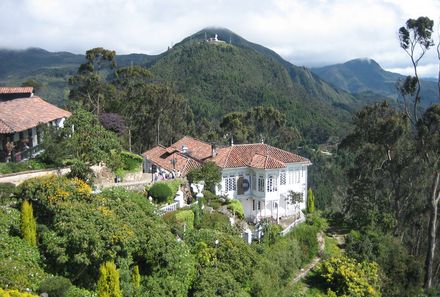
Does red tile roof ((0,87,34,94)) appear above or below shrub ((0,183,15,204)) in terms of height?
above

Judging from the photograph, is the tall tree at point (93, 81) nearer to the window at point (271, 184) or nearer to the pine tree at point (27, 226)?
the window at point (271, 184)

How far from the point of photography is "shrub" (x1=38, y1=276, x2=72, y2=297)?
14.5m

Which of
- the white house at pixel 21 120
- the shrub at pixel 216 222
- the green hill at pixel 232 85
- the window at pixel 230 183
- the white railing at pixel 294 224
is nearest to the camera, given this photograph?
the shrub at pixel 216 222

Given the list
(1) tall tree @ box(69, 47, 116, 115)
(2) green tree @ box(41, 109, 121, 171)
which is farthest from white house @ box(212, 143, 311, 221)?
(1) tall tree @ box(69, 47, 116, 115)

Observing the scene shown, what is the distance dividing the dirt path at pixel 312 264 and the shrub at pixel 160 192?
8452 mm

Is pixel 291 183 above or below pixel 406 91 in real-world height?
below

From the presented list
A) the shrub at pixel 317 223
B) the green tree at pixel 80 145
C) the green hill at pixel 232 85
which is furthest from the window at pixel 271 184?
the green hill at pixel 232 85

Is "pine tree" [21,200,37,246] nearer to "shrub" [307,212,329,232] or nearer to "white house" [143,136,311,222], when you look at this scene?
"white house" [143,136,311,222]

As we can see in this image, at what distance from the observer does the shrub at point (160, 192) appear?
2570cm

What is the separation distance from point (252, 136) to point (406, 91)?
1124 inches

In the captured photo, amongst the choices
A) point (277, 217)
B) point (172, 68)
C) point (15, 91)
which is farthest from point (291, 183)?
point (172, 68)

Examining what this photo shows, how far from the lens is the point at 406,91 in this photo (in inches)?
1321

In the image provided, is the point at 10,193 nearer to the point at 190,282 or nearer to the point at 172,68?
the point at 190,282

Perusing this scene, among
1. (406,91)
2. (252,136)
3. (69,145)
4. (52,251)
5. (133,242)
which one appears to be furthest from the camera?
(252,136)
